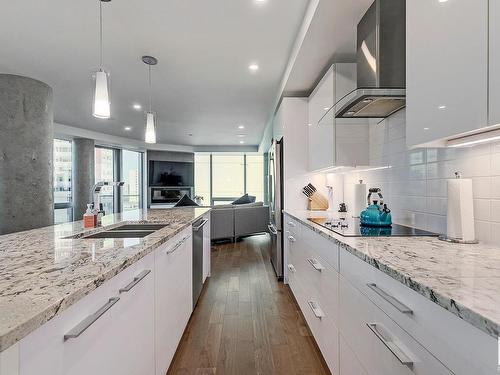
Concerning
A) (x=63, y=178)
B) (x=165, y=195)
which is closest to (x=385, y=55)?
(x=63, y=178)

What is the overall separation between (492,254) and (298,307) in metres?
1.96

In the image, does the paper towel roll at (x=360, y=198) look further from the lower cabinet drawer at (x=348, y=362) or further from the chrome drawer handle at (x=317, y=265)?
the lower cabinet drawer at (x=348, y=362)

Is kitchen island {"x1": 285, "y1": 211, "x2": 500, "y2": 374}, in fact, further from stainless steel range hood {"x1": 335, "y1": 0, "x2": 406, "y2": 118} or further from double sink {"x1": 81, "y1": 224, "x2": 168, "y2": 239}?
double sink {"x1": 81, "y1": 224, "x2": 168, "y2": 239}

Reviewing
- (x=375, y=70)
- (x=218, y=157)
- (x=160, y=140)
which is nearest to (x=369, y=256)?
(x=375, y=70)

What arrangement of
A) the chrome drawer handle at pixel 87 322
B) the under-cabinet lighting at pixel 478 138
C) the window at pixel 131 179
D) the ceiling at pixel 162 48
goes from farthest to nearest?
the window at pixel 131 179 → the ceiling at pixel 162 48 → the under-cabinet lighting at pixel 478 138 → the chrome drawer handle at pixel 87 322

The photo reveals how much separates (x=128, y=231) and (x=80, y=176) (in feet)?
19.1

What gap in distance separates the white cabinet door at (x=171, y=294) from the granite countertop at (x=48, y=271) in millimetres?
205

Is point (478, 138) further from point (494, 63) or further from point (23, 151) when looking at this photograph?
point (23, 151)

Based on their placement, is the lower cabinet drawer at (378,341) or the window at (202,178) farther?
the window at (202,178)

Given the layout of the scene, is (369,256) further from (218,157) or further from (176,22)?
(218,157)

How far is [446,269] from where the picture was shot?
90cm

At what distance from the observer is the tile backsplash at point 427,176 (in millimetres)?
1310

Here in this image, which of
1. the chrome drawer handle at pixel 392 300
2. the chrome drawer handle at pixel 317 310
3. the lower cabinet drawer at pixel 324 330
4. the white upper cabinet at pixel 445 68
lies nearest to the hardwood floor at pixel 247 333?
the lower cabinet drawer at pixel 324 330

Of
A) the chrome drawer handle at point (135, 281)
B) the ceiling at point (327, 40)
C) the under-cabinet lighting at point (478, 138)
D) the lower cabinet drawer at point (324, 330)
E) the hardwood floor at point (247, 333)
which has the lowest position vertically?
the hardwood floor at point (247, 333)
